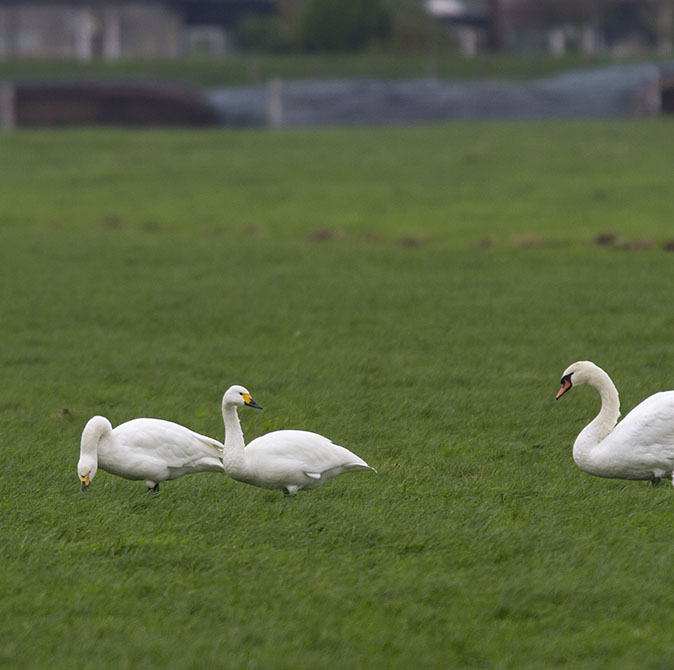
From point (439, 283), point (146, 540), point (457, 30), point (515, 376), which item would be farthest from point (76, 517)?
point (457, 30)

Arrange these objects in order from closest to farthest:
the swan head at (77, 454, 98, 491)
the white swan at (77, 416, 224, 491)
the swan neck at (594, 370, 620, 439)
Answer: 1. the swan head at (77, 454, 98, 491)
2. the white swan at (77, 416, 224, 491)
3. the swan neck at (594, 370, 620, 439)

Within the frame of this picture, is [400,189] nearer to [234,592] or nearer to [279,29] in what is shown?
[234,592]

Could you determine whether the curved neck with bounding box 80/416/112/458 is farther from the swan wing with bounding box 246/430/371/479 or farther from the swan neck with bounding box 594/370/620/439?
the swan neck with bounding box 594/370/620/439

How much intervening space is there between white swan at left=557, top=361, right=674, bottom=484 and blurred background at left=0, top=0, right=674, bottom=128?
44312mm

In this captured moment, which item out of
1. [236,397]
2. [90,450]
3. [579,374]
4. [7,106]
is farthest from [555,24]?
[90,450]

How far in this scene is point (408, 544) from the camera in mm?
7879

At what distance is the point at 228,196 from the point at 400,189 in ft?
14.9

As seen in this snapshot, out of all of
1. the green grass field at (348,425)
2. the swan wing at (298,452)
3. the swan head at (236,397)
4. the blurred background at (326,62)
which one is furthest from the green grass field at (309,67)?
the swan wing at (298,452)

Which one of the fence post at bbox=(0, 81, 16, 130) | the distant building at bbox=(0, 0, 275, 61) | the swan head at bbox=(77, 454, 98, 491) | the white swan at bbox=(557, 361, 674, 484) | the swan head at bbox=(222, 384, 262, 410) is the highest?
the distant building at bbox=(0, 0, 275, 61)

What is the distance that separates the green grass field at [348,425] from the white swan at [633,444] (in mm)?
214

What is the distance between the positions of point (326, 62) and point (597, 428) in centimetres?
5752

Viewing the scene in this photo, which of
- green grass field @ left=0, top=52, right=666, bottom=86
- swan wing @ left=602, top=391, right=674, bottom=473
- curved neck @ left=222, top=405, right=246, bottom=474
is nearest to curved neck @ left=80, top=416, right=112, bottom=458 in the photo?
curved neck @ left=222, top=405, right=246, bottom=474

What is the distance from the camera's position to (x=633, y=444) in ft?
28.2

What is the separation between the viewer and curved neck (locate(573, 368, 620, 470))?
28.7ft
